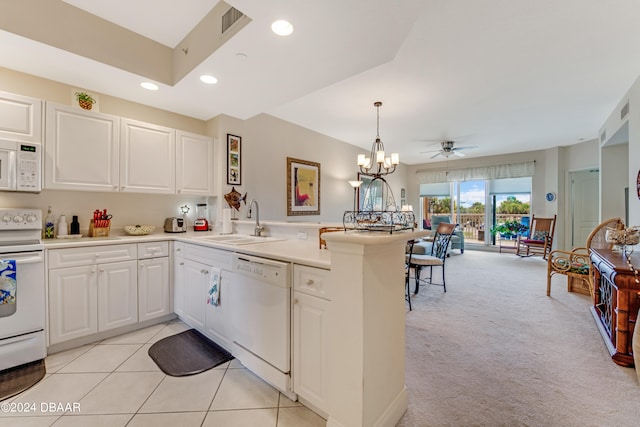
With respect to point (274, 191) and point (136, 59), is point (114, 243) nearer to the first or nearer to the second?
point (136, 59)

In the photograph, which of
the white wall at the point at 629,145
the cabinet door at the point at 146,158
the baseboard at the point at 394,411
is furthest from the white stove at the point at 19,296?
the white wall at the point at 629,145

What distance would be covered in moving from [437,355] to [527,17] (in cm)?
277

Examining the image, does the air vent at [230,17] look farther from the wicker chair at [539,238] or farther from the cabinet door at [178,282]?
the wicker chair at [539,238]

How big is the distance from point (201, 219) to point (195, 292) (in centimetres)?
131

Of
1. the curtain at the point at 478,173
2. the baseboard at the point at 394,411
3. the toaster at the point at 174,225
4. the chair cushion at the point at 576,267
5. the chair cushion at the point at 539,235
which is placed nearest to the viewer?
the baseboard at the point at 394,411

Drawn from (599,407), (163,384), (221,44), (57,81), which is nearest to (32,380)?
(163,384)

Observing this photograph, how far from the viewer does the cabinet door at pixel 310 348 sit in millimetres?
1459

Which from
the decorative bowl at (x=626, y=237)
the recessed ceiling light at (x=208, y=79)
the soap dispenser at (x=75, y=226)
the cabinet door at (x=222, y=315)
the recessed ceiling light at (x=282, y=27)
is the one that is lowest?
the cabinet door at (x=222, y=315)

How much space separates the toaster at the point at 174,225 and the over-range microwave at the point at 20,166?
1.14 meters

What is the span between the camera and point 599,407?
1.61 metres

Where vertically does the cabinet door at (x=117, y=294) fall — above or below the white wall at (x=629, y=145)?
below

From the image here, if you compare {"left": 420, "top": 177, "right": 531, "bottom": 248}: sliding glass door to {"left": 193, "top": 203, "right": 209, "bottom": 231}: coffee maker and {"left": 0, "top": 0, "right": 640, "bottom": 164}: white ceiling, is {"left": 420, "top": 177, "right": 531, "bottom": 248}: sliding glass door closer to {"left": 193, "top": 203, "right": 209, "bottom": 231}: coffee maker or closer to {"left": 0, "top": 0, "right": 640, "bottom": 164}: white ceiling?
{"left": 0, "top": 0, "right": 640, "bottom": 164}: white ceiling

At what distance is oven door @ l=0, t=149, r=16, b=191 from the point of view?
6.89 feet

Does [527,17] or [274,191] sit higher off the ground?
[527,17]
